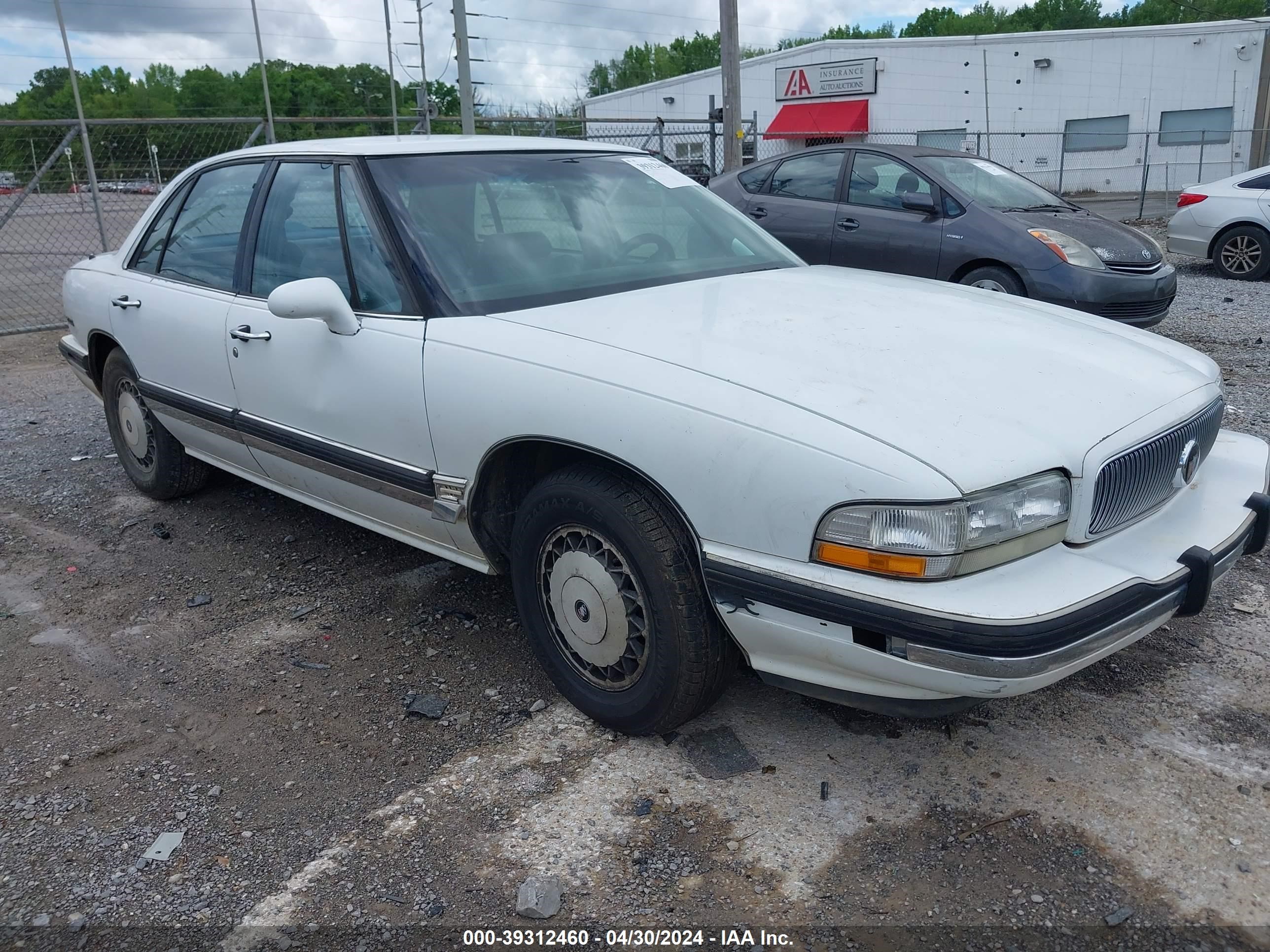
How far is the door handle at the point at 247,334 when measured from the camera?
360 cm

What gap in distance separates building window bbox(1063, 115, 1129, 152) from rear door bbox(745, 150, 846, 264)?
25.2 meters

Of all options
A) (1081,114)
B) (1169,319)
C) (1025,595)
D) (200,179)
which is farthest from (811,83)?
(1025,595)

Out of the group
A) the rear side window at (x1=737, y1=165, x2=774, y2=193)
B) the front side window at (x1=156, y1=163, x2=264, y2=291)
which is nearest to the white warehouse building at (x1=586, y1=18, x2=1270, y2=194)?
the rear side window at (x1=737, y1=165, x2=774, y2=193)

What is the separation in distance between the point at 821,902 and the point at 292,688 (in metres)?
1.87

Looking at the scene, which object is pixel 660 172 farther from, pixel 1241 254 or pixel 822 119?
pixel 822 119

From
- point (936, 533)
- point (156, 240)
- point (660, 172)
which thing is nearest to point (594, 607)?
point (936, 533)

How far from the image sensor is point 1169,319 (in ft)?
28.1

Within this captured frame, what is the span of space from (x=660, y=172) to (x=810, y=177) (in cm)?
468

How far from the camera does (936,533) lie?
221 cm

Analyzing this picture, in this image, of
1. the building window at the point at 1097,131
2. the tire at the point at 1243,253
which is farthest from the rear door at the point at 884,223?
the building window at the point at 1097,131

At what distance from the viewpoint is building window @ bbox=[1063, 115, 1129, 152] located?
98.5 ft

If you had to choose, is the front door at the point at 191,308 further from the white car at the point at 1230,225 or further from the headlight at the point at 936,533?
the white car at the point at 1230,225

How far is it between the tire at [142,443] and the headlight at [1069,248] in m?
5.68

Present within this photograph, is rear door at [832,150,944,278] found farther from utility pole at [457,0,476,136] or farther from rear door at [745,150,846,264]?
utility pole at [457,0,476,136]
